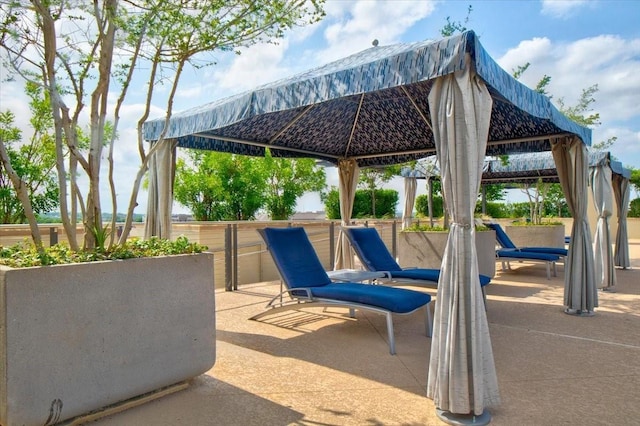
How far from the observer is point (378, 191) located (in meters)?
17.2

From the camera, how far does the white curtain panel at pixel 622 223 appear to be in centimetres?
954

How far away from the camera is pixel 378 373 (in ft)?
11.0

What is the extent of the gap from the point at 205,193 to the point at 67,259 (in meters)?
11.3

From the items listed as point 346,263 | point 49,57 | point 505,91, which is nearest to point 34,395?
point 49,57

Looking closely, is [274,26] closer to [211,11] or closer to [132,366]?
[211,11]

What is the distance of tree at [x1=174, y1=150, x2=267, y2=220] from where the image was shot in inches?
535

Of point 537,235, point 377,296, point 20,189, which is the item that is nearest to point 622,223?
point 537,235

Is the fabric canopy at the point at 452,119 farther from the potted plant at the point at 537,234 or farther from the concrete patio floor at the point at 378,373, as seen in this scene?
the potted plant at the point at 537,234

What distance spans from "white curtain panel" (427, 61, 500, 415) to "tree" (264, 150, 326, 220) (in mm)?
11889

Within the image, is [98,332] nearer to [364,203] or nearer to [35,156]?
[35,156]

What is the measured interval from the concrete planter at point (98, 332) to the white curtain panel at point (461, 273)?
1585 millimetres

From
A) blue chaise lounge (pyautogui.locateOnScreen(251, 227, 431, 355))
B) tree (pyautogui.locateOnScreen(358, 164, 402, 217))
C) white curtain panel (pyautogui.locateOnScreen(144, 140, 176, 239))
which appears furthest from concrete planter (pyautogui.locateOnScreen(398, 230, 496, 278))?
tree (pyautogui.locateOnScreen(358, 164, 402, 217))

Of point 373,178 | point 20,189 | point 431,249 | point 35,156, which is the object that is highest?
point 373,178

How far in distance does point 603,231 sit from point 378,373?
6121 mm
